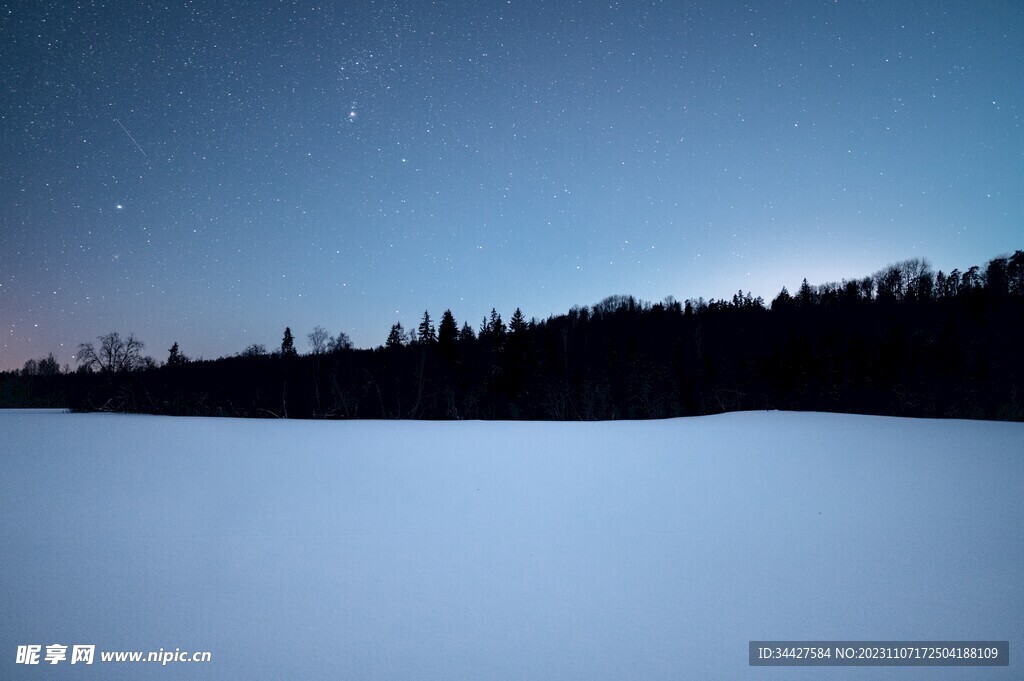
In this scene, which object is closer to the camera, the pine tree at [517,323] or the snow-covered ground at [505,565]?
the snow-covered ground at [505,565]

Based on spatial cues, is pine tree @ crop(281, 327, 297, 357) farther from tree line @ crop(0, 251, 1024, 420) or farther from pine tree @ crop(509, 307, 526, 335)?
pine tree @ crop(509, 307, 526, 335)

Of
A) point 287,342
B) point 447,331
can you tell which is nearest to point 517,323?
point 447,331

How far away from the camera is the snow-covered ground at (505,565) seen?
2510 millimetres

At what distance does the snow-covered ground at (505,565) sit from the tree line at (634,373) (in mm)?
30118

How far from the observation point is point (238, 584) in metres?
3.26

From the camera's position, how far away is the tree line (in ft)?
116

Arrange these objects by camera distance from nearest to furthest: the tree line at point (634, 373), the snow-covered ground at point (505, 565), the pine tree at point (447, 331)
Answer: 1. the snow-covered ground at point (505, 565)
2. the tree line at point (634, 373)
3. the pine tree at point (447, 331)

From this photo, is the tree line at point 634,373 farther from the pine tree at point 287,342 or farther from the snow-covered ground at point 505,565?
the snow-covered ground at point 505,565

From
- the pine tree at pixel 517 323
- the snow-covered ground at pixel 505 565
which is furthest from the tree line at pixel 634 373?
A: the snow-covered ground at pixel 505 565

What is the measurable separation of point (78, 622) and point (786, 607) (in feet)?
15.1

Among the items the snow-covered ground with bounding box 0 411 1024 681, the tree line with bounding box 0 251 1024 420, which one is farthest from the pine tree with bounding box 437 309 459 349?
the snow-covered ground with bounding box 0 411 1024 681

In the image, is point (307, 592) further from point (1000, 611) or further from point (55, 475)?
point (55, 475)

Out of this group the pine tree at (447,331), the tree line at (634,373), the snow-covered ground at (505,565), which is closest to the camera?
the snow-covered ground at (505,565)

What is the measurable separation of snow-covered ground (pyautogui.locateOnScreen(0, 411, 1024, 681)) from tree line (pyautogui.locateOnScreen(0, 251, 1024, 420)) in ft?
98.8
